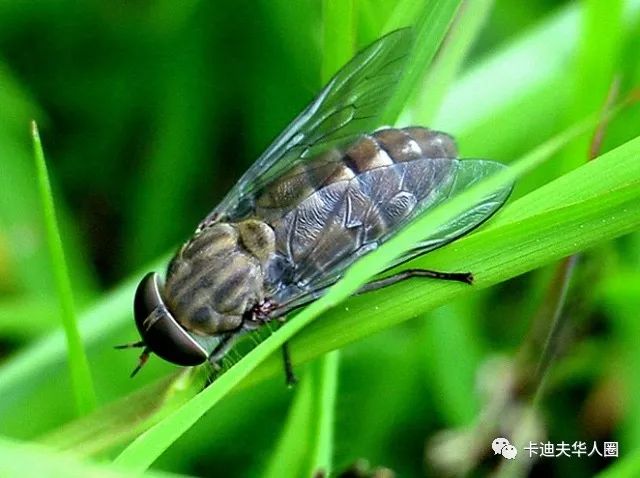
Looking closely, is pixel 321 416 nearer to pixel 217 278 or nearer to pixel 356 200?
pixel 217 278

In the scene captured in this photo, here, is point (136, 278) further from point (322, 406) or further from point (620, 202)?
point (620, 202)

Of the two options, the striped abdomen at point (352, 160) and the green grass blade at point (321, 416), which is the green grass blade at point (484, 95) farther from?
the green grass blade at point (321, 416)

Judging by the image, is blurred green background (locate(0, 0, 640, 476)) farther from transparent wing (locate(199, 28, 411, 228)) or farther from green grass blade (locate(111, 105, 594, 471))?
green grass blade (locate(111, 105, 594, 471))

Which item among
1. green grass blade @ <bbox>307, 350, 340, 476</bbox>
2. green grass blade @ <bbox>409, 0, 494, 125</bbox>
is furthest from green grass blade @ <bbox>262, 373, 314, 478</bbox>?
green grass blade @ <bbox>409, 0, 494, 125</bbox>

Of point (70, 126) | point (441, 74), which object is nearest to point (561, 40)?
point (441, 74)

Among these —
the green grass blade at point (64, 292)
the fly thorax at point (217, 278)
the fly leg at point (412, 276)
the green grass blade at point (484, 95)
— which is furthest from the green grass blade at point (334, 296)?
the green grass blade at point (484, 95)
